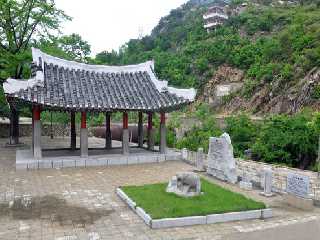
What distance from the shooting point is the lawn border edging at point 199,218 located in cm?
905

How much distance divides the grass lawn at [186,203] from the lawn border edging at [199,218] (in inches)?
5.6

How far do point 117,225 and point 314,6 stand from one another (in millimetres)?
63649

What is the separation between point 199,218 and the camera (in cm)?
936

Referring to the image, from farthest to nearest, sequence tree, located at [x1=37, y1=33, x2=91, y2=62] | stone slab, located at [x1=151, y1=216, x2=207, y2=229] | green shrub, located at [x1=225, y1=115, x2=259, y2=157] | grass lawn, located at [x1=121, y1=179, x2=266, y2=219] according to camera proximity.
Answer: tree, located at [x1=37, y1=33, x2=91, y2=62]
green shrub, located at [x1=225, y1=115, x2=259, y2=157]
grass lawn, located at [x1=121, y1=179, x2=266, y2=219]
stone slab, located at [x1=151, y1=216, x2=207, y2=229]

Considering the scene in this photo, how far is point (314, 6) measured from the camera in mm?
62156

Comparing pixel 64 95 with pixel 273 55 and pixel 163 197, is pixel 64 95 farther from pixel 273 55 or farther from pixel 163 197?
pixel 273 55

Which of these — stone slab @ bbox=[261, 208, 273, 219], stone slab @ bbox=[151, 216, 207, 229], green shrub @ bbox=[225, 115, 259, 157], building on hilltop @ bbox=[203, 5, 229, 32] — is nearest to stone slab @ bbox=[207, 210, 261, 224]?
stone slab @ bbox=[261, 208, 273, 219]

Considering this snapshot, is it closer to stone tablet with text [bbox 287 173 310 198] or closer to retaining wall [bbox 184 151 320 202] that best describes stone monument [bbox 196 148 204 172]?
retaining wall [bbox 184 151 320 202]

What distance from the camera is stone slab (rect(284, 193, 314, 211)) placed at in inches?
436

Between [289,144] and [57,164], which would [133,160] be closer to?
[57,164]

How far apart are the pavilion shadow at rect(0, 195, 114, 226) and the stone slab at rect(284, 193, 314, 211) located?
5.65 m

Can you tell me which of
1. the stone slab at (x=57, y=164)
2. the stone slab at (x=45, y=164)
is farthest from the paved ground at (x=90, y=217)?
the stone slab at (x=57, y=164)

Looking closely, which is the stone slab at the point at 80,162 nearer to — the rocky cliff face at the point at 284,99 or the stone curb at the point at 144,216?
the stone curb at the point at 144,216

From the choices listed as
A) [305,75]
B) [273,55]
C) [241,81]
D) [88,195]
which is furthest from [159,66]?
[88,195]
